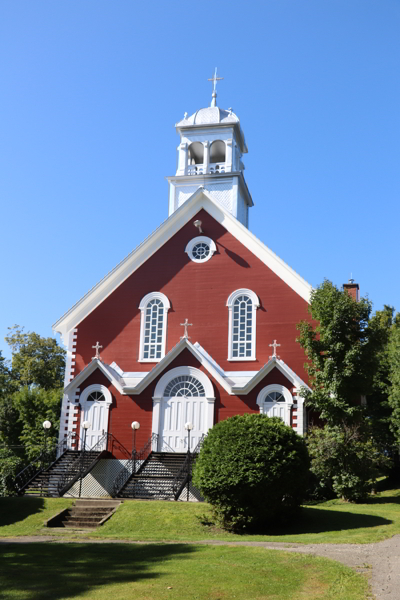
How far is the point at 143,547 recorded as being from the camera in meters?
13.9

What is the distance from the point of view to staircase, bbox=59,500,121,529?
18750 mm

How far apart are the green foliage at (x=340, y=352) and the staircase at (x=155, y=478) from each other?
565cm

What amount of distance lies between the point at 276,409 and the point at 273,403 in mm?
266

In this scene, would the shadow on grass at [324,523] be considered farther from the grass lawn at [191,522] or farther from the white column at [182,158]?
the white column at [182,158]

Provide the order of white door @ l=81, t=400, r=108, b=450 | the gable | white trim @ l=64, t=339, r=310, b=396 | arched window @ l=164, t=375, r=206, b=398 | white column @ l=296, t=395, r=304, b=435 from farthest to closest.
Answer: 1. white door @ l=81, t=400, r=108, b=450
2. the gable
3. arched window @ l=164, t=375, r=206, b=398
4. white trim @ l=64, t=339, r=310, b=396
5. white column @ l=296, t=395, r=304, b=435

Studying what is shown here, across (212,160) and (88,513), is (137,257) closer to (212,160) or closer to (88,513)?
(212,160)

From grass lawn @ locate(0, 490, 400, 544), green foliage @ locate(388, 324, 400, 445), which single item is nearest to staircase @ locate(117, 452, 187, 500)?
grass lawn @ locate(0, 490, 400, 544)

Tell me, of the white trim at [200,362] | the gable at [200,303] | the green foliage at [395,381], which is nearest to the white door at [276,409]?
the white trim at [200,362]

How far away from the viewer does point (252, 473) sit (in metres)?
16.8

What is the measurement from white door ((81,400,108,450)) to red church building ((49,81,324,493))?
42 millimetres

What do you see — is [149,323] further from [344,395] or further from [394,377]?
[394,377]

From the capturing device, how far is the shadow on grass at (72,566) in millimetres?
10219

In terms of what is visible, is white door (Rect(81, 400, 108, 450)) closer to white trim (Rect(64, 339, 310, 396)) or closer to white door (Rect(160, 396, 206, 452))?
white trim (Rect(64, 339, 310, 396))

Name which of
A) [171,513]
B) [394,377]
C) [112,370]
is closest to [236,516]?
[171,513]
